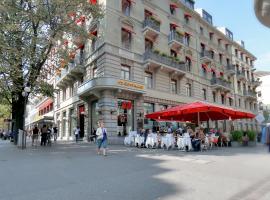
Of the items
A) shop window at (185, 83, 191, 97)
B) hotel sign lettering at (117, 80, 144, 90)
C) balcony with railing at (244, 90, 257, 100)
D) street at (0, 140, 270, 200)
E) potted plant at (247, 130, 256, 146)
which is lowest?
street at (0, 140, 270, 200)

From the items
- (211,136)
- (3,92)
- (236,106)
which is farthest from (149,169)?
(236,106)

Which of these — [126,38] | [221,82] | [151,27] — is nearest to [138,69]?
[126,38]

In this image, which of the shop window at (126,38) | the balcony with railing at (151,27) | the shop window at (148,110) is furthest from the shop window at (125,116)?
the balcony with railing at (151,27)

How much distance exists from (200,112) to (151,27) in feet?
39.2

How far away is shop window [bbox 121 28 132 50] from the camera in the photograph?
25862 mm

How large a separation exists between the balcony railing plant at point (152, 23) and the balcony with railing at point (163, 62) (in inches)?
→ 116

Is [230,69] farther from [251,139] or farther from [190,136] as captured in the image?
[190,136]

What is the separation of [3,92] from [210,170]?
17888 millimetres

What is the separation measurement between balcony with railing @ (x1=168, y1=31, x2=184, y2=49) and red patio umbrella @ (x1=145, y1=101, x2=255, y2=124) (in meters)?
11.8

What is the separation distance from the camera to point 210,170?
9.12 m

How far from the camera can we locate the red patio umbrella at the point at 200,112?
16.3 metres

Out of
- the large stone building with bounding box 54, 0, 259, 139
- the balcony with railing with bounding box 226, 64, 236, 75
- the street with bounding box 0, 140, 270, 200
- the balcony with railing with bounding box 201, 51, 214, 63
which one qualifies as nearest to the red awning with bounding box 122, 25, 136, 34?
the large stone building with bounding box 54, 0, 259, 139

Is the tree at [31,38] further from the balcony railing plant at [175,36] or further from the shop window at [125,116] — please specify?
the balcony railing plant at [175,36]

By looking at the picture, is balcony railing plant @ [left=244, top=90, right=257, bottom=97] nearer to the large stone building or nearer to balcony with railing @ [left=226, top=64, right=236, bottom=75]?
balcony with railing @ [left=226, top=64, right=236, bottom=75]
